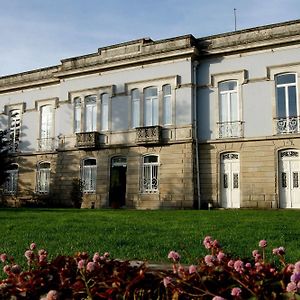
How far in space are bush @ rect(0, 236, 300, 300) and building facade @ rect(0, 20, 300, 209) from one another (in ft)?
58.1

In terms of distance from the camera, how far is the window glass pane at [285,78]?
1998cm

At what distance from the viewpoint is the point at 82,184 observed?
24.0m

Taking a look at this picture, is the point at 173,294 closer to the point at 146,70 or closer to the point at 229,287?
the point at 229,287

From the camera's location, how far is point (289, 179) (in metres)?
19.5

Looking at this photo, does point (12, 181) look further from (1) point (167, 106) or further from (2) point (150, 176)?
(1) point (167, 106)

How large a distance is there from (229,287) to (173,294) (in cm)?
31

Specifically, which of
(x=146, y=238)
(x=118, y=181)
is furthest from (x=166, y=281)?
(x=118, y=181)

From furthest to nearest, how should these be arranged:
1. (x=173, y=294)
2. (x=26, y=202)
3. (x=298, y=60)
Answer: (x=26, y=202), (x=298, y=60), (x=173, y=294)

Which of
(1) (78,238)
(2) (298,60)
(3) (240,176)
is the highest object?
(2) (298,60)

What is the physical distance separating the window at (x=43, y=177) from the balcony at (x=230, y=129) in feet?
36.4

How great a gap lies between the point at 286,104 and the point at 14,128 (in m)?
17.1

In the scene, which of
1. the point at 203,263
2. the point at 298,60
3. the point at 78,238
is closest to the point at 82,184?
the point at 298,60

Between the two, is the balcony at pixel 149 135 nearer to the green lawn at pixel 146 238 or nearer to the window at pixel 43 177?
the window at pixel 43 177

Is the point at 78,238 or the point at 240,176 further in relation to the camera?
the point at 240,176
